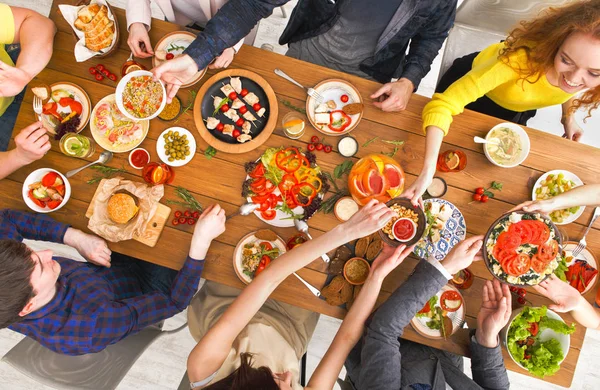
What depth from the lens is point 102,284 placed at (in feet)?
6.02

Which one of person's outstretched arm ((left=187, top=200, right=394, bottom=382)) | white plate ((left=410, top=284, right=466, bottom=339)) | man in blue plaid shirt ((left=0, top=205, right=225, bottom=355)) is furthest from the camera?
white plate ((left=410, top=284, right=466, bottom=339))

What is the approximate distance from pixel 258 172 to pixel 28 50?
3.94ft

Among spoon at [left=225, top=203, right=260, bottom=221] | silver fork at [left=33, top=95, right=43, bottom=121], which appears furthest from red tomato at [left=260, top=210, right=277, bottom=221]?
silver fork at [left=33, top=95, right=43, bottom=121]

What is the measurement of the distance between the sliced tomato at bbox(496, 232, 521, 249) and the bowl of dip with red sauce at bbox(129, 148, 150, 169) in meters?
1.68

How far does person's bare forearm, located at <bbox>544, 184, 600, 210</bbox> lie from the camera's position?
5.55 ft

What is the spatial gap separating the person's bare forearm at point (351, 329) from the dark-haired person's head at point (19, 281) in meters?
1.24

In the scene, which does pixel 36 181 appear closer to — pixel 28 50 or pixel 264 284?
pixel 28 50

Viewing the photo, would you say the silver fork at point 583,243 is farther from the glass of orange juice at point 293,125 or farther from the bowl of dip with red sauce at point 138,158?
the bowl of dip with red sauce at point 138,158

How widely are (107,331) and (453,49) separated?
2732mm

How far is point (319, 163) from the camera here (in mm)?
1791

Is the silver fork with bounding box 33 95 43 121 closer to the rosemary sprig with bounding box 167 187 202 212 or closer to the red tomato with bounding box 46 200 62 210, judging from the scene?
the red tomato with bounding box 46 200 62 210

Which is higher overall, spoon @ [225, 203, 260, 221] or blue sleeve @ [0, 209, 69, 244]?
spoon @ [225, 203, 260, 221]

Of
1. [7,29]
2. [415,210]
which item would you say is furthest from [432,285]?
[7,29]

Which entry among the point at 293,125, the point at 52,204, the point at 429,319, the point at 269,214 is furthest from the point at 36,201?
the point at 429,319
